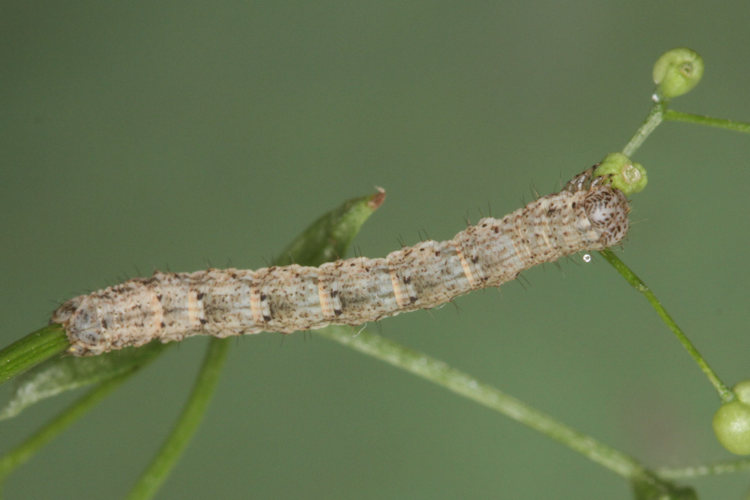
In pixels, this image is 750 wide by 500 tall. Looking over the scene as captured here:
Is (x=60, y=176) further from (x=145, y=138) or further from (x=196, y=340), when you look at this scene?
(x=196, y=340)

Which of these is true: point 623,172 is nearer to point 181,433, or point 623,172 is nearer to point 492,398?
point 492,398

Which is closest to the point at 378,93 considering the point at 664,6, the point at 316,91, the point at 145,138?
the point at 316,91

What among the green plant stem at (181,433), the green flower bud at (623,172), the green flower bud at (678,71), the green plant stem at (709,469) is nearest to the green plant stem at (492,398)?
the green plant stem at (709,469)

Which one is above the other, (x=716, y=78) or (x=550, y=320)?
(x=716, y=78)

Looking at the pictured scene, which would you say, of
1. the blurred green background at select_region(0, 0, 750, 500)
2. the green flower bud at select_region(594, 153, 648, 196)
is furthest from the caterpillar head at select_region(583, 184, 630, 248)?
the blurred green background at select_region(0, 0, 750, 500)

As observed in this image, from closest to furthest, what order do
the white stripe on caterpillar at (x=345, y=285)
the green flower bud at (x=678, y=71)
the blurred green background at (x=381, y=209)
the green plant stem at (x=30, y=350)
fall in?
the green plant stem at (x=30, y=350) < the green flower bud at (x=678, y=71) < the white stripe on caterpillar at (x=345, y=285) < the blurred green background at (x=381, y=209)

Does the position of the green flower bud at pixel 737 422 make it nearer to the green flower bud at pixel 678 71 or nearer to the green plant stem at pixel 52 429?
the green flower bud at pixel 678 71
